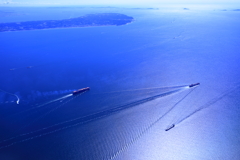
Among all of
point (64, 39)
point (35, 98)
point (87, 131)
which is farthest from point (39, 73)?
point (64, 39)

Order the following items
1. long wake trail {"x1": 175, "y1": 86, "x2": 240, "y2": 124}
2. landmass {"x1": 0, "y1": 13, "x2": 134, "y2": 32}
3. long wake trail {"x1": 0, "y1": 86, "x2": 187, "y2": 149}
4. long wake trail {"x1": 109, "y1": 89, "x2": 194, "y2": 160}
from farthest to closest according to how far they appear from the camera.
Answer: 1. landmass {"x1": 0, "y1": 13, "x2": 134, "y2": 32}
2. long wake trail {"x1": 175, "y1": 86, "x2": 240, "y2": 124}
3. long wake trail {"x1": 0, "y1": 86, "x2": 187, "y2": 149}
4. long wake trail {"x1": 109, "y1": 89, "x2": 194, "y2": 160}

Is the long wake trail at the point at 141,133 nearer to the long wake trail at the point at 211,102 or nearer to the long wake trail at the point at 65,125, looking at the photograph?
the long wake trail at the point at 211,102

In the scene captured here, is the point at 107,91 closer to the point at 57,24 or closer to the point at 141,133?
the point at 141,133

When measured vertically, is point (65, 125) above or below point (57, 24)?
below

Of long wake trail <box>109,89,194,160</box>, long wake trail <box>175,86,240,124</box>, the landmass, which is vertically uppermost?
the landmass

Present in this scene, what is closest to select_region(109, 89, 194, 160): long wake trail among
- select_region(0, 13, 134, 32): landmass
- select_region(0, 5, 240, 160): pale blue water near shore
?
select_region(0, 5, 240, 160): pale blue water near shore

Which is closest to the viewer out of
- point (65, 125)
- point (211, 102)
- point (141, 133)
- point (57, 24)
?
point (141, 133)

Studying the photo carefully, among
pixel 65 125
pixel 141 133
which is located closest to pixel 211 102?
pixel 141 133

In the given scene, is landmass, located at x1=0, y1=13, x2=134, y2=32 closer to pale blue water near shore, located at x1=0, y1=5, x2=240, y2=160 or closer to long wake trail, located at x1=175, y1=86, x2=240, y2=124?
pale blue water near shore, located at x1=0, y1=5, x2=240, y2=160

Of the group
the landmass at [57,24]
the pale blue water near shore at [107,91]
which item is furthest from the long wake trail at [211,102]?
the landmass at [57,24]

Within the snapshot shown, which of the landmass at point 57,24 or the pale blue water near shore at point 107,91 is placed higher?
the landmass at point 57,24

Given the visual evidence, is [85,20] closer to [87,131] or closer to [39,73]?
[39,73]
